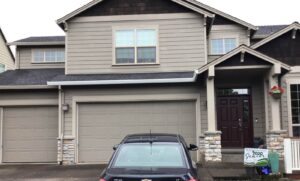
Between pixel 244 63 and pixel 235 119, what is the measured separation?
289cm

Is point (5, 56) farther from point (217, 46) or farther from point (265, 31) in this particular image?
point (265, 31)

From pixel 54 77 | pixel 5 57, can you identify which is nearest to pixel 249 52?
pixel 54 77

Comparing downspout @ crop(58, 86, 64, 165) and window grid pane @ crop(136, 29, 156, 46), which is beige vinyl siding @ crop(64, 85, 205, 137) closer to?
downspout @ crop(58, 86, 64, 165)

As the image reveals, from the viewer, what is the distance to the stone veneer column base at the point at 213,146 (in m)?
12.3

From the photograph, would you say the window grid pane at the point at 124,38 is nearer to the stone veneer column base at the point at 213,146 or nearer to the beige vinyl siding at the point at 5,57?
the stone veneer column base at the point at 213,146

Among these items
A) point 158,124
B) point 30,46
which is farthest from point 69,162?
point 30,46

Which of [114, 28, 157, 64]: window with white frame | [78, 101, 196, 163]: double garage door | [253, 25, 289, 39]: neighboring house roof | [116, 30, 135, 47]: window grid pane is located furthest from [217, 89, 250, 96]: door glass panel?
[253, 25, 289, 39]: neighboring house roof

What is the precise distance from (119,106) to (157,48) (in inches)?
109

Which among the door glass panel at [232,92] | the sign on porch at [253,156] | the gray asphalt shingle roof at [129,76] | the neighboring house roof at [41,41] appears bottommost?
the sign on porch at [253,156]

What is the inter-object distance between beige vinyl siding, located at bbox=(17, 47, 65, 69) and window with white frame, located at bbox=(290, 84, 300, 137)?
10.8 metres

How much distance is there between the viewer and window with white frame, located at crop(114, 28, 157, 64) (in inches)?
578

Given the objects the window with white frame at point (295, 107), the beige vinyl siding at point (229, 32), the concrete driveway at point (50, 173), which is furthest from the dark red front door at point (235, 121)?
the concrete driveway at point (50, 173)

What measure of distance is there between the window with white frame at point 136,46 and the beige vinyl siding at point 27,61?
4675mm

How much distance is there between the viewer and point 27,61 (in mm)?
18375
